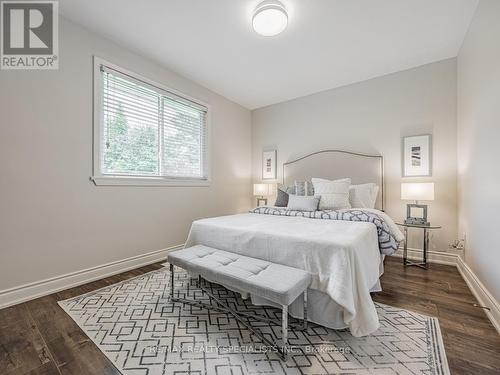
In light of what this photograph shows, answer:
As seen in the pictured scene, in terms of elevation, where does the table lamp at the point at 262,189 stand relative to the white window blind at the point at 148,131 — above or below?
below

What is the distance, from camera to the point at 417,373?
121 centimetres

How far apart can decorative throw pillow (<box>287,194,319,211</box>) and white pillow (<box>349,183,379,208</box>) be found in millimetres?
561

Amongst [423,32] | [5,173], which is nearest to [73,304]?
[5,173]

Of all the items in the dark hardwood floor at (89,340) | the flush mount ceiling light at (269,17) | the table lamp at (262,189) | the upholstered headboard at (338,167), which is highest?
the flush mount ceiling light at (269,17)

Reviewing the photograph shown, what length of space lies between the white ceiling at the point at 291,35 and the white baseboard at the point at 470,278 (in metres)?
2.58

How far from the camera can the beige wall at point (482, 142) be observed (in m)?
1.74

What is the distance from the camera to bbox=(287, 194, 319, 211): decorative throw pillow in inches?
116

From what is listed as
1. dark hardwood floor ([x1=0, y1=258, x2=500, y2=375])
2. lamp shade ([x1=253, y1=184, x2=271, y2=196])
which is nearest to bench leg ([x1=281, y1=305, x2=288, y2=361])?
dark hardwood floor ([x1=0, y1=258, x2=500, y2=375])

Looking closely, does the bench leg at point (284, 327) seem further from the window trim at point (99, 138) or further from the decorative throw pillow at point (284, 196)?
the window trim at point (99, 138)

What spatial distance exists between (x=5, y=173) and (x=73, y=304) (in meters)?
1.27

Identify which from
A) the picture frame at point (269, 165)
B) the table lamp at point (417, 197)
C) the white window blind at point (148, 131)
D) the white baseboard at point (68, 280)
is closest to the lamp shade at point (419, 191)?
the table lamp at point (417, 197)

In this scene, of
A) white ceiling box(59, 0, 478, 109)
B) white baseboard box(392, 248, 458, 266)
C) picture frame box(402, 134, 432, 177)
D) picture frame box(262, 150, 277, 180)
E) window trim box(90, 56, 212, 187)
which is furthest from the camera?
picture frame box(262, 150, 277, 180)

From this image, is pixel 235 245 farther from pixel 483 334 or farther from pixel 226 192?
pixel 226 192

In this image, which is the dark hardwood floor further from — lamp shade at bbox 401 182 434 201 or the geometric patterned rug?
lamp shade at bbox 401 182 434 201
